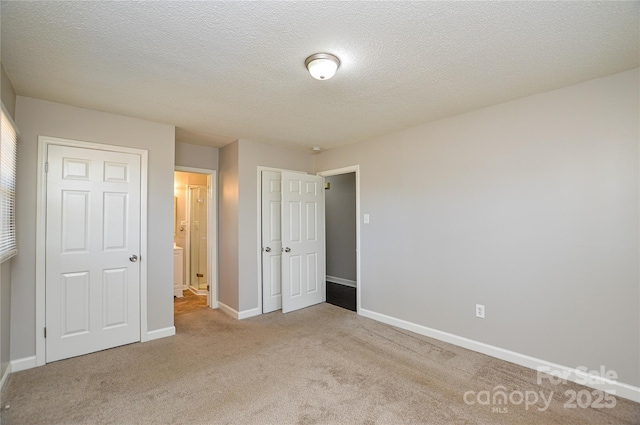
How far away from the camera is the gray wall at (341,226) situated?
5855mm

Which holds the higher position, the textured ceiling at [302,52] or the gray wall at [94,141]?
the textured ceiling at [302,52]

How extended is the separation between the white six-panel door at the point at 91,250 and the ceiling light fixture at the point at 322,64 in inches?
88.8

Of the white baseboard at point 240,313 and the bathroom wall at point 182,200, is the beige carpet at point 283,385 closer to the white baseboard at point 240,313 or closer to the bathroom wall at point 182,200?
the white baseboard at point 240,313

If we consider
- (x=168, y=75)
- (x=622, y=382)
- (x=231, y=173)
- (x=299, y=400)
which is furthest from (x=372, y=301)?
(x=168, y=75)

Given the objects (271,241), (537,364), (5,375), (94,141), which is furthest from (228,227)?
(537,364)

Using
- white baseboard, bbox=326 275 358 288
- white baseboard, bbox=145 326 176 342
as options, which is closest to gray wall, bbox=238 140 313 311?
white baseboard, bbox=145 326 176 342

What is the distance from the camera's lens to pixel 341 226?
606cm

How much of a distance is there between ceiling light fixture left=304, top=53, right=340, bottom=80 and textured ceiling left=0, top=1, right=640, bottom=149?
0.16 ft

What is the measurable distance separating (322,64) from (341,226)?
14.2ft

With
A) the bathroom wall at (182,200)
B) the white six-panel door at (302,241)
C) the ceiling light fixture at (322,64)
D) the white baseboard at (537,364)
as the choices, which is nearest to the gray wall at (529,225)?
the white baseboard at (537,364)

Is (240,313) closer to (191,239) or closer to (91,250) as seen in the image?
(91,250)

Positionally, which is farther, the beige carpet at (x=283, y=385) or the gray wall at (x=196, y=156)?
the gray wall at (x=196, y=156)

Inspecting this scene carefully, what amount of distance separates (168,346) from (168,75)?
262cm

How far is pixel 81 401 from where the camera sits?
2.11 m
